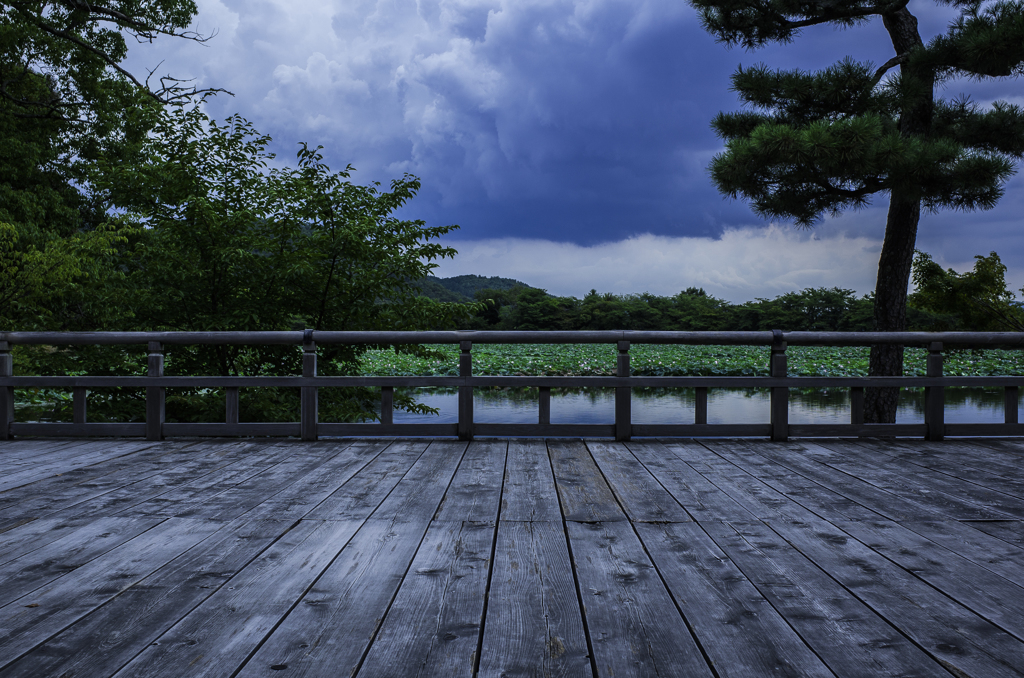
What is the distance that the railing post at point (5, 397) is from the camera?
4668 millimetres

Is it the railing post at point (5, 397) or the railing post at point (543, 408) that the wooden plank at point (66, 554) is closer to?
the railing post at point (543, 408)

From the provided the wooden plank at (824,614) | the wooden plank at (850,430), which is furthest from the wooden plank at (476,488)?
the wooden plank at (850,430)

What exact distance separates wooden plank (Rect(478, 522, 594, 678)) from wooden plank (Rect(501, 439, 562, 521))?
11.4 inches

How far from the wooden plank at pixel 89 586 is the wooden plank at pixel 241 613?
32cm

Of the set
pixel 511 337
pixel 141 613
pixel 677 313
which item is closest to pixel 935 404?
pixel 511 337

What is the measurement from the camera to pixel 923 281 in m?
15.5

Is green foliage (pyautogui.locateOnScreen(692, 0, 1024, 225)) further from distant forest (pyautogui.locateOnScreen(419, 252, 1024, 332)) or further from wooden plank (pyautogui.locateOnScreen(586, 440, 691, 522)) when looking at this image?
distant forest (pyautogui.locateOnScreen(419, 252, 1024, 332))

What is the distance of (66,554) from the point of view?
87.7 inches

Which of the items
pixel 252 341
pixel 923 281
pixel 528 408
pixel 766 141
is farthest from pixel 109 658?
pixel 923 281

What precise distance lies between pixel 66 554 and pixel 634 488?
2414 millimetres

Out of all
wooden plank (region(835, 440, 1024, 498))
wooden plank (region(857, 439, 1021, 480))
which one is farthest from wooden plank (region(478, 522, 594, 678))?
wooden plank (region(857, 439, 1021, 480))

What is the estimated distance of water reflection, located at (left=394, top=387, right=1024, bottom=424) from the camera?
39.1ft

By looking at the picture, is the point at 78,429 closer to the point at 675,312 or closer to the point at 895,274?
the point at 895,274

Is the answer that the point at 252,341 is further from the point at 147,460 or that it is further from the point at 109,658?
the point at 109,658
